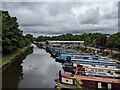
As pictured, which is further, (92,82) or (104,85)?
(92,82)

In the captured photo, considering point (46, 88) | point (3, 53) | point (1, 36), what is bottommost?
point (46, 88)

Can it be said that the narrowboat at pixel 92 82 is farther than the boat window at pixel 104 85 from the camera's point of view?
No

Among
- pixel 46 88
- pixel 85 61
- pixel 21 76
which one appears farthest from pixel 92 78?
pixel 85 61

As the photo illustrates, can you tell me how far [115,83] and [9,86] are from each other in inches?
473

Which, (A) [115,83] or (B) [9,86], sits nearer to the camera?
(A) [115,83]

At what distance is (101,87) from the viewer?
26.7 metres

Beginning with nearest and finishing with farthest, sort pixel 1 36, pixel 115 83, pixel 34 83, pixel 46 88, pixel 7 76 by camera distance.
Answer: pixel 115 83
pixel 46 88
pixel 34 83
pixel 7 76
pixel 1 36

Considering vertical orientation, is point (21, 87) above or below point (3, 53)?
below

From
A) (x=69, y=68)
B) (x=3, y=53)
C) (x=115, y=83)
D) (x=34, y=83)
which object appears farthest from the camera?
(x=3, y=53)

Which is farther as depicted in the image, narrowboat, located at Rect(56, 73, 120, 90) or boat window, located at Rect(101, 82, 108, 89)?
boat window, located at Rect(101, 82, 108, 89)

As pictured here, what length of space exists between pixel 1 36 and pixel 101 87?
85.4 feet

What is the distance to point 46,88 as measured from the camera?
95.9 ft

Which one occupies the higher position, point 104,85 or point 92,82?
point 92,82

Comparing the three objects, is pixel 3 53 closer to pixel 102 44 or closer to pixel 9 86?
pixel 9 86
